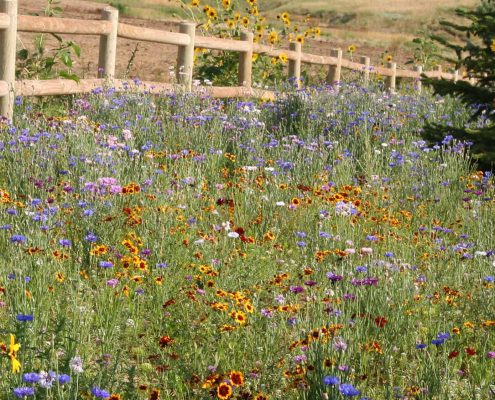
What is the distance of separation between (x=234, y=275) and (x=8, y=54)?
4.83m

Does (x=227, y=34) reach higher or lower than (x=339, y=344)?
higher

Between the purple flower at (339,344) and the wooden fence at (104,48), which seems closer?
the purple flower at (339,344)

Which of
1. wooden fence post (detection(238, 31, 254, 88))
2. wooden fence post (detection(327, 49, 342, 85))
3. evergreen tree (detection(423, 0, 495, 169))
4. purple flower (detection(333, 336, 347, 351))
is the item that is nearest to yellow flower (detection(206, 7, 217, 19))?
wooden fence post (detection(238, 31, 254, 88))

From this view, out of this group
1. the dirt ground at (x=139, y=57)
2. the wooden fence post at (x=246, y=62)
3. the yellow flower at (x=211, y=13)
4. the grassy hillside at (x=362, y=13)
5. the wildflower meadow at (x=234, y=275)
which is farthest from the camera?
the grassy hillside at (x=362, y=13)

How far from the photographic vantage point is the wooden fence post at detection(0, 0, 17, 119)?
8.38m

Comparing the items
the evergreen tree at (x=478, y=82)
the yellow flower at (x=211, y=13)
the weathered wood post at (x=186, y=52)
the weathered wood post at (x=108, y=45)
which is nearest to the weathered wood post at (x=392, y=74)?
the yellow flower at (x=211, y=13)

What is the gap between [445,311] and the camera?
436cm

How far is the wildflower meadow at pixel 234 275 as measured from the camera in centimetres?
351

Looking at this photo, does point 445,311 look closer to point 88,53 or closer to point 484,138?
point 484,138

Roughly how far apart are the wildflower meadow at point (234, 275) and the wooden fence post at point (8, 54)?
0.45m

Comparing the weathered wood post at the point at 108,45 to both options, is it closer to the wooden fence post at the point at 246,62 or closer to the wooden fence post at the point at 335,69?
the wooden fence post at the point at 246,62

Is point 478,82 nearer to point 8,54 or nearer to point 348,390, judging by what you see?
point 8,54

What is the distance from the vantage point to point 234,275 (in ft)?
15.0

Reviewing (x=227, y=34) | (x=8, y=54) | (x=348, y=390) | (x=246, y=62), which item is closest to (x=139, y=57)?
(x=227, y=34)
